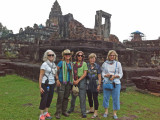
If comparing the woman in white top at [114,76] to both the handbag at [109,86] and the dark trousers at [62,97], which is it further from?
the dark trousers at [62,97]

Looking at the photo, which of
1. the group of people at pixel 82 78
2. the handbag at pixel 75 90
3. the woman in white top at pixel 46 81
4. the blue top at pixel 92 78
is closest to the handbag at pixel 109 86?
the group of people at pixel 82 78

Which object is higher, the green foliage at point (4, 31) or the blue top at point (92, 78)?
the green foliage at point (4, 31)

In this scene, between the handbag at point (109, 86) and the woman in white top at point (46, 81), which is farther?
the handbag at point (109, 86)

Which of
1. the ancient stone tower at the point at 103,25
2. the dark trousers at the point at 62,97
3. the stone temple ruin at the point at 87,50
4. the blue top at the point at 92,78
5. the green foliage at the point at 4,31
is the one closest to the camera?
the dark trousers at the point at 62,97

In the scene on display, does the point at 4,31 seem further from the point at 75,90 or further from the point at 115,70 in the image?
the point at 115,70

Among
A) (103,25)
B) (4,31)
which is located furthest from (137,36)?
(4,31)

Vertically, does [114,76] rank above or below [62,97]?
above

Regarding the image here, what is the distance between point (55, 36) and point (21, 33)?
80.3 feet

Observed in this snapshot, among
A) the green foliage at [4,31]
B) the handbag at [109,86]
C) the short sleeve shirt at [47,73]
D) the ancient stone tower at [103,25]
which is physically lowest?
the handbag at [109,86]

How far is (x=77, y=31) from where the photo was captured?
11453 millimetres

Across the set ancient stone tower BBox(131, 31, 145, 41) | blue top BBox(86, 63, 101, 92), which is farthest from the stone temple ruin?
ancient stone tower BBox(131, 31, 145, 41)

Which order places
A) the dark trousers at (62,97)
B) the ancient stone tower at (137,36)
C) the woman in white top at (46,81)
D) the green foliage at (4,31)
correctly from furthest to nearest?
the green foliage at (4,31) < the ancient stone tower at (137,36) < the dark trousers at (62,97) < the woman in white top at (46,81)

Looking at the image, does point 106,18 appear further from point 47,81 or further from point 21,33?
point 21,33

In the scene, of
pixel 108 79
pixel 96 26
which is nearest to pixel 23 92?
pixel 108 79
